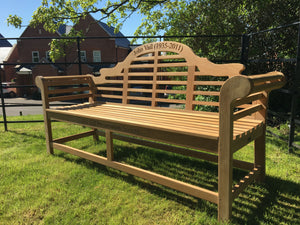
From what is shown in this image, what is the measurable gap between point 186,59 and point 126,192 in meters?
1.59

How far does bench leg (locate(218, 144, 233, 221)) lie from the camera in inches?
70.9

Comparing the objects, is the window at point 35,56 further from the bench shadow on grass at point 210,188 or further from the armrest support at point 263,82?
the armrest support at point 263,82

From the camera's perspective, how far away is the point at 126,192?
7.90ft

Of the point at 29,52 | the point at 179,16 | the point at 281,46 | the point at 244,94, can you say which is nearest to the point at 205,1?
the point at 179,16

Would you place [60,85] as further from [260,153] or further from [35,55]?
[35,55]

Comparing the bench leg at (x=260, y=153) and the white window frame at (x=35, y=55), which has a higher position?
the white window frame at (x=35, y=55)

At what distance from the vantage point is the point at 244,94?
1599 mm

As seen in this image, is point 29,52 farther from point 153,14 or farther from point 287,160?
point 287,160

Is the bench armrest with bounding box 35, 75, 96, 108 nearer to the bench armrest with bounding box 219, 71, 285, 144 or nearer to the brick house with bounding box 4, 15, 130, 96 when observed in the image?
the bench armrest with bounding box 219, 71, 285, 144

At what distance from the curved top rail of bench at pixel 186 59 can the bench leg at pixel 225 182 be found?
3.20 feet

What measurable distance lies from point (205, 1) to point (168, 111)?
5355 mm

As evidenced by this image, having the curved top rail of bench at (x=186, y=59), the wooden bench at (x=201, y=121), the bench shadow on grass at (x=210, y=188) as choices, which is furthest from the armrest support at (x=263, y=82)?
the bench shadow on grass at (x=210, y=188)

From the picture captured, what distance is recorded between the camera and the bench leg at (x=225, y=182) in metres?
1.80

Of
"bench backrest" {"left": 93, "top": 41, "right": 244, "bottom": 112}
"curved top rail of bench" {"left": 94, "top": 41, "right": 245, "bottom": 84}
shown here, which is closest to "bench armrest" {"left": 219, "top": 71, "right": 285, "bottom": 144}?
"curved top rail of bench" {"left": 94, "top": 41, "right": 245, "bottom": 84}
